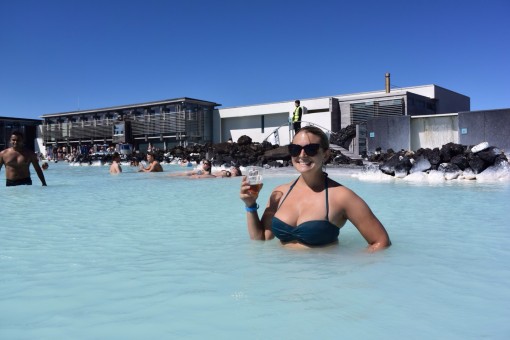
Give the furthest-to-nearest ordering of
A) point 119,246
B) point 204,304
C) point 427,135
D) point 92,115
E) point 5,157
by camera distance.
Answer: point 92,115 → point 427,135 → point 5,157 → point 119,246 → point 204,304

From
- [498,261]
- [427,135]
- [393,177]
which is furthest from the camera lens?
[427,135]

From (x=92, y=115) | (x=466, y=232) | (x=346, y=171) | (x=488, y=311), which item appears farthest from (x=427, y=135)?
(x=92, y=115)

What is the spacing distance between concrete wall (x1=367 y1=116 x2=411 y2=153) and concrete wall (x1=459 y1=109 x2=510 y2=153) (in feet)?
7.58

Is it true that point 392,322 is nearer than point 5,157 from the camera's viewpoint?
Yes

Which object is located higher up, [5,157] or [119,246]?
[5,157]

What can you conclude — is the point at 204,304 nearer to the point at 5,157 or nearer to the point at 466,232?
the point at 466,232

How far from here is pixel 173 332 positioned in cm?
193

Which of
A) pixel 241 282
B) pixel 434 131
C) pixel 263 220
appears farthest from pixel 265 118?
pixel 241 282

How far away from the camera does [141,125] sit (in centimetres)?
3453

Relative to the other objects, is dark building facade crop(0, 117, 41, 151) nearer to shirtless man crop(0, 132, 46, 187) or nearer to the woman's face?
shirtless man crop(0, 132, 46, 187)

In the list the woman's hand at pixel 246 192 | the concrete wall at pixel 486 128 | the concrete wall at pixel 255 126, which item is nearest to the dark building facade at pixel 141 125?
the concrete wall at pixel 255 126

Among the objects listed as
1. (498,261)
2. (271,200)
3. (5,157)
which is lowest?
(498,261)

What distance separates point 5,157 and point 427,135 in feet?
49.5

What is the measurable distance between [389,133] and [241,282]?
16381 millimetres
